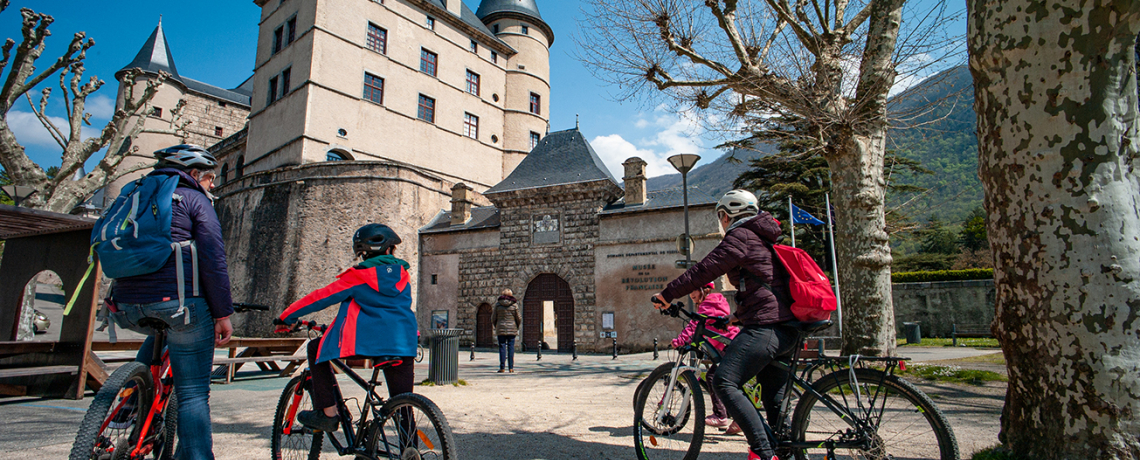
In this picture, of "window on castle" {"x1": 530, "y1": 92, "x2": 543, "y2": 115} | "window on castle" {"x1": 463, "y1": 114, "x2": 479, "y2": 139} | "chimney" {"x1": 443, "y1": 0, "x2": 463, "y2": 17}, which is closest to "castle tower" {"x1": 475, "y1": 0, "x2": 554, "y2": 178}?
"window on castle" {"x1": 530, "y1": 92, "x2": 543, "y2": 115}

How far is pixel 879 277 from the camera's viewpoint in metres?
7.86

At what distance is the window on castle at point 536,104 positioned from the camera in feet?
118

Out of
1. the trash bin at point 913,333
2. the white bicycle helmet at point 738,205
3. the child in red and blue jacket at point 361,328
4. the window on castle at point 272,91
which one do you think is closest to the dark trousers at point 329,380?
the child in red and blue jacket at point 361,328

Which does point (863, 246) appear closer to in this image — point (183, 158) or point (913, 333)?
point (183, 158)

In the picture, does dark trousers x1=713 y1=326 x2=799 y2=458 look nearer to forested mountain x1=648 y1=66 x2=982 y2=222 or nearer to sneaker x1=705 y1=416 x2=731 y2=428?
sneaker x1=705 y1=416 x2=731 y2=428

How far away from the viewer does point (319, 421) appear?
2.79 m

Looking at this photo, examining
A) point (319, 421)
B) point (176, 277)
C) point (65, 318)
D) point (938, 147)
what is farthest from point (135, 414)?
point (938, 147)

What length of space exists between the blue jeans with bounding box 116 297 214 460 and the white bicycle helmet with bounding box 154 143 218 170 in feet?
2.39

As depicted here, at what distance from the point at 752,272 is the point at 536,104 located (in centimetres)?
3454

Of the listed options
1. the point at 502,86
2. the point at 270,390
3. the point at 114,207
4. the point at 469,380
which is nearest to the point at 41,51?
the point at 270,390

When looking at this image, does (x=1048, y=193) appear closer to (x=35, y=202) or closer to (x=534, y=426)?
(x=534, y=426)

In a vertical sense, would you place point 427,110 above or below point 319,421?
above

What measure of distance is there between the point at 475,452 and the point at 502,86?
1303 inches

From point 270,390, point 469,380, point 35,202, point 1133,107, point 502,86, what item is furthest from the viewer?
point 502,86
